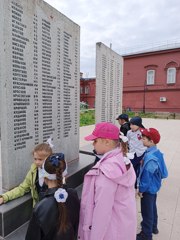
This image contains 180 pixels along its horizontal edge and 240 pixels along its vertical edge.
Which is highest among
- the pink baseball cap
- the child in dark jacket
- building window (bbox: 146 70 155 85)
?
building window (bbox: 146 70 155 85)

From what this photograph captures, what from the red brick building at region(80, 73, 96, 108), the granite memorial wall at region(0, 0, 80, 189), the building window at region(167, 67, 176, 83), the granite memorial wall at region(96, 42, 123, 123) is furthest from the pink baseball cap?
the red brick building at region(80, 73, 96, 108)

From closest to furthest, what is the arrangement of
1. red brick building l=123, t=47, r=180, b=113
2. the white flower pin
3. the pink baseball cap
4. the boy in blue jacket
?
the white flower pin
the pink baseball cap
the boy in blue jacket
red brick building l=123, t=47, r=180, b=113

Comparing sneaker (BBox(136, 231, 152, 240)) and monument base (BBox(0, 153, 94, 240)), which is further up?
monument base (BBox(0, 153, 94, 240))

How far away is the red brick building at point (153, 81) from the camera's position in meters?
24.6

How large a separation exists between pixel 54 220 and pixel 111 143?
0.73 metres

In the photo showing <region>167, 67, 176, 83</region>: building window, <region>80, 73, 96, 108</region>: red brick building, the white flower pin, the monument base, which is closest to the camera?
the white flower pin

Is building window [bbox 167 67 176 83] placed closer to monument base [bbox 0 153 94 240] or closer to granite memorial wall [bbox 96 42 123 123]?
granite memorial wall [bbox 96 42 123 123]

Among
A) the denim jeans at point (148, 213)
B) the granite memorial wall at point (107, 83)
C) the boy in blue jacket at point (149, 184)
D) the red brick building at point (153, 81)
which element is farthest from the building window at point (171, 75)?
the denim jeans at point (148, 213)

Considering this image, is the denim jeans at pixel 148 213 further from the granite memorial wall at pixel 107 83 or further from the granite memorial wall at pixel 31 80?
the granite memorial wall at pixel 107 83

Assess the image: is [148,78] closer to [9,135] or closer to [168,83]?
[168,83]

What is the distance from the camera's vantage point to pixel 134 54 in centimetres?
2684

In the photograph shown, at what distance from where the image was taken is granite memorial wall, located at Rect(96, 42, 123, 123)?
16.0 ft

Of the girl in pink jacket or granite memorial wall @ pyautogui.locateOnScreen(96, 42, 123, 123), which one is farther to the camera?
granite memorial wall @ pyautogui.locateOnScreen(96, 42, 123, 123)

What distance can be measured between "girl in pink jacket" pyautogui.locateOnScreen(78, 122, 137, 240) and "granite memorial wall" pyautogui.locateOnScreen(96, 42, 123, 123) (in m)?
3.32
